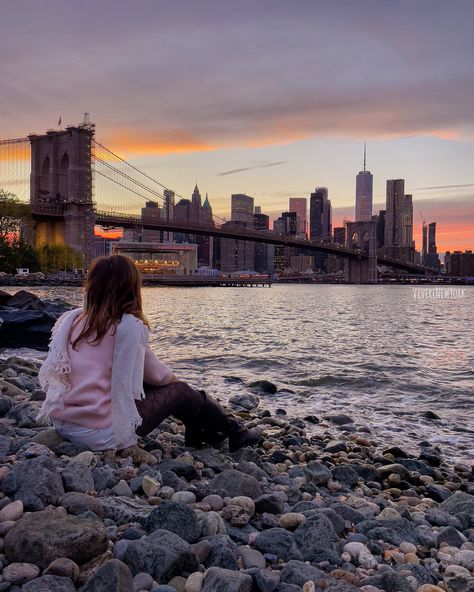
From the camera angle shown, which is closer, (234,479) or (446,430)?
(234,479)

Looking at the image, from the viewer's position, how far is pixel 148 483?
2.70 meters

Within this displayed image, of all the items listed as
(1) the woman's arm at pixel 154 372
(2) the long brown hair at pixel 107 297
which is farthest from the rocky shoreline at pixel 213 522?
(2) the long brown hair at pixel 107 297

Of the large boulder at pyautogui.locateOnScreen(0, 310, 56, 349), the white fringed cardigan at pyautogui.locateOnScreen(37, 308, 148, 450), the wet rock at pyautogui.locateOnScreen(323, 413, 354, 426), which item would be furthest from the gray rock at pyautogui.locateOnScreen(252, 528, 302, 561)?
the large boulder at pyautogui.locateOnScreen(0, 310, 56, 349)

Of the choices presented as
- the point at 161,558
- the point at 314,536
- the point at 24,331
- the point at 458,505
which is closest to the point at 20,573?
the point at 161,558

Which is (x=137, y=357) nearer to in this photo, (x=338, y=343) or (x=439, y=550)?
(x=439, y=550)

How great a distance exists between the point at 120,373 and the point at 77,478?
575 millimetres

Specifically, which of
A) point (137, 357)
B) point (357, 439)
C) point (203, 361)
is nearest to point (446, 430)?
point (357, 439)

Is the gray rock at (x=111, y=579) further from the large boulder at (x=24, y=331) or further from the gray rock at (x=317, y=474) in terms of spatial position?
the large boulder at (x=24, y=331)

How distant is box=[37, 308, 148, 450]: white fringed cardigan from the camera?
2955 millimetres

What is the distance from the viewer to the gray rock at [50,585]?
1680mm

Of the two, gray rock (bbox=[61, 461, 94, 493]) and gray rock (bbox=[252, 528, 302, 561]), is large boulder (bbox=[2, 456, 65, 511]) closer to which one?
gray rock (bbox=[61, 461, 94, 493])

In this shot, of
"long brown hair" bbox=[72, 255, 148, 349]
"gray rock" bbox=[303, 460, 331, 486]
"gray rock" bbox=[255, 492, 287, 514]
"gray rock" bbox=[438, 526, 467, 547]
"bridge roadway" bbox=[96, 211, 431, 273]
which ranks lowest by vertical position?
"gray rock" bbox=[303, 460, 331, 486]

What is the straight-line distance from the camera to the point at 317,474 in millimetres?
3566

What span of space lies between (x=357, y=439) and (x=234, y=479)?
2.37 m
